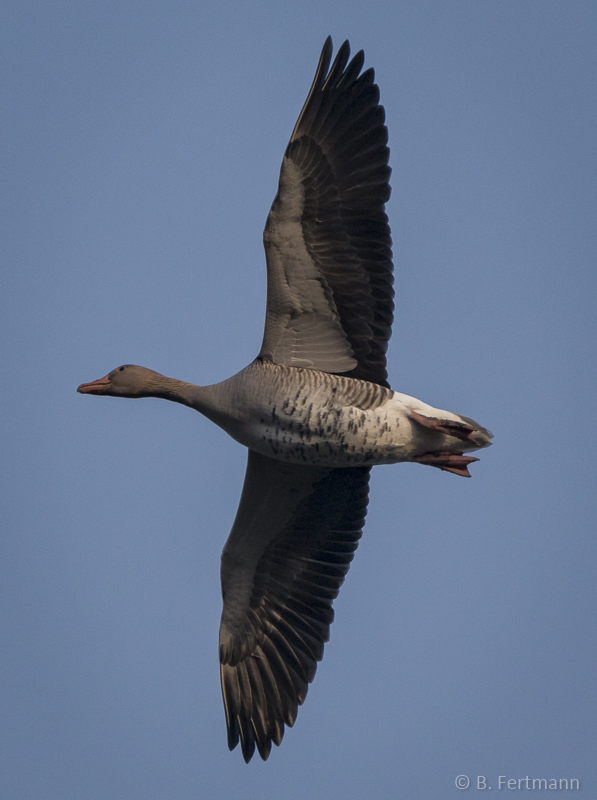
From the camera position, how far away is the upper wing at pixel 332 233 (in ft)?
34.3

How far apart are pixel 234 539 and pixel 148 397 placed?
190 centimetres

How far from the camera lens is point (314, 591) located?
12102mm

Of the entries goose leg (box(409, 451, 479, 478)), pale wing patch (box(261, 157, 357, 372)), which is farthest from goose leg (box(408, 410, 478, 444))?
pale wing patch (box(261, 157, 357, 372))

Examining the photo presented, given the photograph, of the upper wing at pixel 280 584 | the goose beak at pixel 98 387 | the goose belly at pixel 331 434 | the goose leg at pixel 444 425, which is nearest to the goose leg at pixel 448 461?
the goose belly at pixel 331 434

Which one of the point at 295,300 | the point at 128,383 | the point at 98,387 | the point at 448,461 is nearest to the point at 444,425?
the point at 448,461

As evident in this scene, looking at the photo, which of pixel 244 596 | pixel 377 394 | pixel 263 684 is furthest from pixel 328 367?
pixel 263 684

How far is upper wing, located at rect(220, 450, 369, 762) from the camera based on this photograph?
11883mm

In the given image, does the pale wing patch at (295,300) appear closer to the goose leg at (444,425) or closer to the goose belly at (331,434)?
the goose belly at (331,434)

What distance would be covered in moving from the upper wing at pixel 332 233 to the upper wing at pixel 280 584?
171 cm

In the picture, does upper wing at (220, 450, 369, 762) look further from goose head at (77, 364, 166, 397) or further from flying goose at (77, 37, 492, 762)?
goose head at (77, 364, 166, 397)

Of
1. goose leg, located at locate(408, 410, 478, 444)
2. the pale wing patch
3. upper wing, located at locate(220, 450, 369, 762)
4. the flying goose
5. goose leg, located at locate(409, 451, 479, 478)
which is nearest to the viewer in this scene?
the pale wing patch

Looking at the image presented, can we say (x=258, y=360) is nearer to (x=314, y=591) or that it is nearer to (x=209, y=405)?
(x=209, y=405)

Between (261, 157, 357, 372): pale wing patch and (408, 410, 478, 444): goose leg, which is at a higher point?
(261, 157, 357, 372): pale wing patch

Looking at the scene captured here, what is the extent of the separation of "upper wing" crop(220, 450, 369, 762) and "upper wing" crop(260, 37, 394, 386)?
1.71 metres
